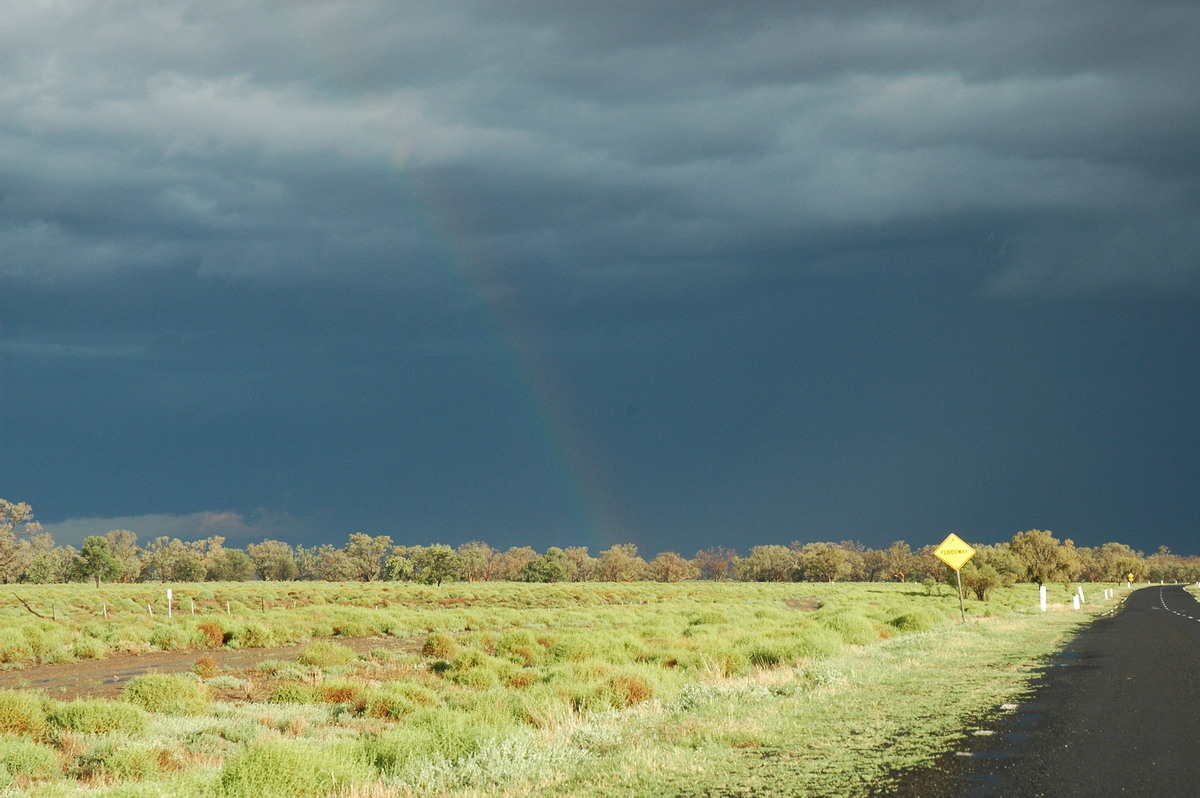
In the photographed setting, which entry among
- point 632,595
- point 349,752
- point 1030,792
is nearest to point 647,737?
point 349,752

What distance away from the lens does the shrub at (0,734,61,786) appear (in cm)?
1323

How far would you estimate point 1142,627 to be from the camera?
33.3 m

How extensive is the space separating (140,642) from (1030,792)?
1384 inches

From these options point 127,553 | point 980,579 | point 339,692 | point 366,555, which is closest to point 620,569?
point 366,555

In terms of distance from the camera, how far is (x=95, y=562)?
114m

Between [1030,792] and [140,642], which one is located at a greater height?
[1030,792]

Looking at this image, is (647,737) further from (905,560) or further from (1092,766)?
(905,560)

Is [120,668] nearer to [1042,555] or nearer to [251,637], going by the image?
[251,637]

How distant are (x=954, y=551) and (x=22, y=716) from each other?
28.4 metres

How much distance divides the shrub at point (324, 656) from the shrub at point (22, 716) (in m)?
12.4

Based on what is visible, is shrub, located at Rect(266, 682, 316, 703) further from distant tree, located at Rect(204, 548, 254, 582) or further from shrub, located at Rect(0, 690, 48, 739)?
distant tree, located at Rect(204, 548, 254, 582)

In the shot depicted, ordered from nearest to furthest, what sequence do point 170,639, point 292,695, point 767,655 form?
point 292,695 → point 767,655 → point 170,639

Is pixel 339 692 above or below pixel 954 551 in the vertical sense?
below

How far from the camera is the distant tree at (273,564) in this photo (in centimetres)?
18362
